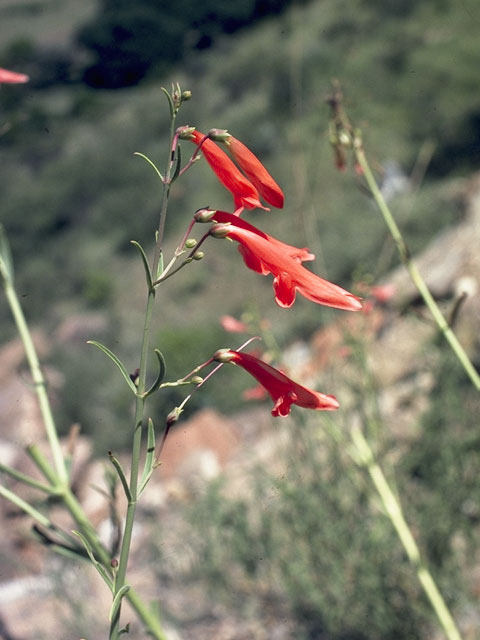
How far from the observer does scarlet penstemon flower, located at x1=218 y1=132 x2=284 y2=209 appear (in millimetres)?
1168

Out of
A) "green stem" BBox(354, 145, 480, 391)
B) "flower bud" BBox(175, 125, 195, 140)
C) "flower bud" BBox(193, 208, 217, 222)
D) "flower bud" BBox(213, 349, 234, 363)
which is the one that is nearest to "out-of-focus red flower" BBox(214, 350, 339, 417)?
"flower bud" BBox(213, 349, 234, 363)

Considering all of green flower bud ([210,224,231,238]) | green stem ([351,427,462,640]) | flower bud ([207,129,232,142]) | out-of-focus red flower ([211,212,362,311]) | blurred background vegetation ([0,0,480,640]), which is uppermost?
blurred background vegetation ([0,0,480,640])

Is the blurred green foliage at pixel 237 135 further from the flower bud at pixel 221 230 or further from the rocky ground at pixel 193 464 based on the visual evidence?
the flower bud at pixel 221 230

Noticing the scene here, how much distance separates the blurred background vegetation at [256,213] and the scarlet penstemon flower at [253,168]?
2.67 ft

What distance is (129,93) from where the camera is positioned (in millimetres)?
23625

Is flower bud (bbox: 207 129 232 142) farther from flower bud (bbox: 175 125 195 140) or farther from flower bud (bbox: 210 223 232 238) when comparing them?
flower bud (bbox: 210 223 232 238)

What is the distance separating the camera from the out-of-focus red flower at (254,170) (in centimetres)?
117

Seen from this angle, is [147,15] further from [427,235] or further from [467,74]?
[427,235]

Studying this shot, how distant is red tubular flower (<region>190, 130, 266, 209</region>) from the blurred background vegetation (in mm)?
804

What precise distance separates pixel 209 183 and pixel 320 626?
1535 centimetres

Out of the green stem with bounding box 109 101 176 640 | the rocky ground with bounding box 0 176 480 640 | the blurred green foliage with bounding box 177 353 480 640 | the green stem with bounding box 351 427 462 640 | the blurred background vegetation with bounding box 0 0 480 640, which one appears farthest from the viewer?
the rocky ground with bounding box 0 176 480 640

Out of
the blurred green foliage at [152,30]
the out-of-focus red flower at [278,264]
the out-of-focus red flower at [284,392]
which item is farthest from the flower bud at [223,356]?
the blurred green foliage at [152,30]

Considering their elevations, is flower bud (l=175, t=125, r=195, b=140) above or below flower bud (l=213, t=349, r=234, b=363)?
above

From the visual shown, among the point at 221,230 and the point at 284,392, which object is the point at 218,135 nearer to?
the point at 221,230
